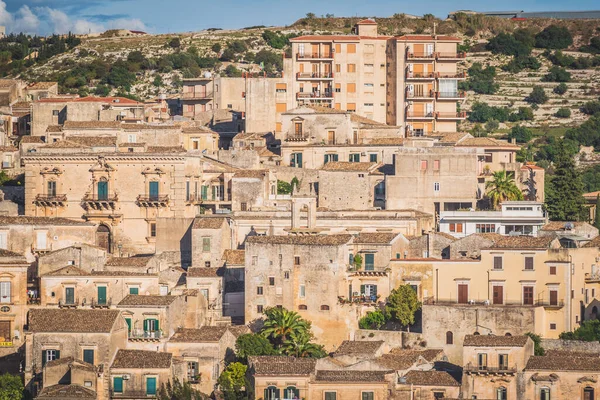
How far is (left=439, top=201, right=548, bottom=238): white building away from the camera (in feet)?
248

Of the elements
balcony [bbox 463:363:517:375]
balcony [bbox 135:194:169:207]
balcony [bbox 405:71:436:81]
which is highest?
balcony [bbox 405:71:436:81]

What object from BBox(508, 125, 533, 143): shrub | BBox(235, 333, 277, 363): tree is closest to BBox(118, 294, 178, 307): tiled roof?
BBox(235, 333, 277, 363): tree

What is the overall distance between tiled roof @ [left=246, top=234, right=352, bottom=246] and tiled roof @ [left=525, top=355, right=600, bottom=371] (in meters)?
10.1

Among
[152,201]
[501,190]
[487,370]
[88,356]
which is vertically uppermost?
[501,190]

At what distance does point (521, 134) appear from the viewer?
4338 inches

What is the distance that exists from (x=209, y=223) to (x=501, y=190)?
1523 centimetres

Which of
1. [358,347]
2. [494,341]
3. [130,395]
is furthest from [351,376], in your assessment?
[130,395]

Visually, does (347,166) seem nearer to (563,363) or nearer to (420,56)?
(420,56)

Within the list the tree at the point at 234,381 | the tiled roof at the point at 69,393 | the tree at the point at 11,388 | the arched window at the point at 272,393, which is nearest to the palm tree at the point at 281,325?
the tree at the point at 234,381

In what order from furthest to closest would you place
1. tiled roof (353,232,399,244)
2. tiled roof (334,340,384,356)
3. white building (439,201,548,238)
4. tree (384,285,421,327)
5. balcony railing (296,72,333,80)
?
balcony railing (296,72,333,80) → white building (439,201,548,238) → tiled roof (353,232,399,244) → tree (384,285,421,327) → tiled roof (334,340,384,356)

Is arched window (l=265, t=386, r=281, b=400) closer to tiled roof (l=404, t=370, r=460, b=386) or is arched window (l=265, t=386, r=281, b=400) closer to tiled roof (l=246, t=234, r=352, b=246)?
tiled roof (l=404, t=370, r=460, b=386)

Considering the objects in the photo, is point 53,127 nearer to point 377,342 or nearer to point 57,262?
point 57,262

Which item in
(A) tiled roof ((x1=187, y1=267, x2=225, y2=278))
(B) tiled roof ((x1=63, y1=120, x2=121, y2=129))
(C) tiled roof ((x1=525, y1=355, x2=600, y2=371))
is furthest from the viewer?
(B) tiled roof ((x1=63, y1=120, x2=121, y2=129))

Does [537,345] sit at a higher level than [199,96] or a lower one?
lower
